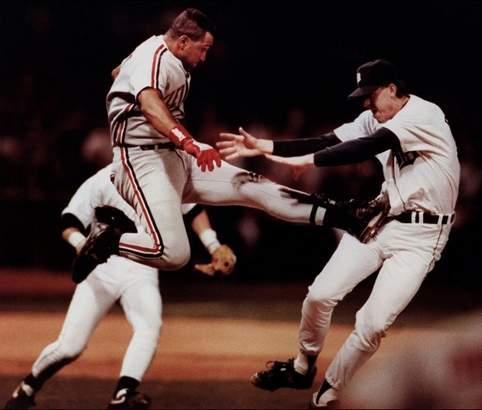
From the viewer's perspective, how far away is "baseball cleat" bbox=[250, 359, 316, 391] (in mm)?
4035

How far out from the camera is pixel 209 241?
15.2ft

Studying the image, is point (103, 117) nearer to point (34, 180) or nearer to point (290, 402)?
point (34, 180)

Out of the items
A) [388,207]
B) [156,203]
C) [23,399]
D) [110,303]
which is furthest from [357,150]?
[23,399]

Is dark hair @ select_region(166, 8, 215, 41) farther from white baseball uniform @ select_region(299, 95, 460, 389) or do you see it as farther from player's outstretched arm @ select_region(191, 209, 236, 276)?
player's outstretched arm @ select_region(191, 209, 236, 276)

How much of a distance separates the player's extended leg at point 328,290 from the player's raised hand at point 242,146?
0.51 metres

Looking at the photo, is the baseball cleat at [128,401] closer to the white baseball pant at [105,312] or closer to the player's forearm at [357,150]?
the white baseball pant at [105,312]

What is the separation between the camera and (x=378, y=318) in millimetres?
3727

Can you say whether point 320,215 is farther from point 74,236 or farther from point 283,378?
point 74,236

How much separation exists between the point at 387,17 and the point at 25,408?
13.5 ft

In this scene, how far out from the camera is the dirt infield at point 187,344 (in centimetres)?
530

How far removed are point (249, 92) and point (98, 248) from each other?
4165mm

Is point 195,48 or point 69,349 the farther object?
point 69,349

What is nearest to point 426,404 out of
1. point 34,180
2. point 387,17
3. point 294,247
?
point 387,17

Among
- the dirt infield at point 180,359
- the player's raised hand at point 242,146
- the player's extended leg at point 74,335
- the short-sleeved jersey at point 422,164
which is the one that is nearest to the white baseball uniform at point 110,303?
the player's extended leg at point 74,335
